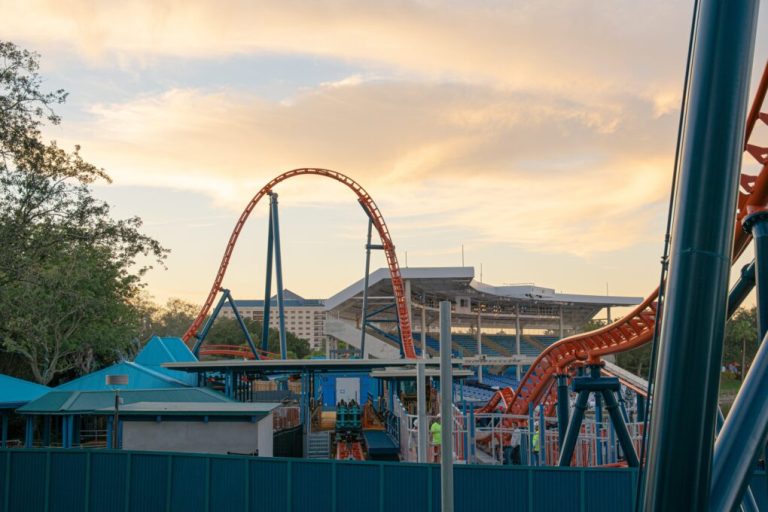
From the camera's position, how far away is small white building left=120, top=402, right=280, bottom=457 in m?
18.0

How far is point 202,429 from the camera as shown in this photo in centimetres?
1842

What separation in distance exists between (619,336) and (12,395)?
19.6 meters

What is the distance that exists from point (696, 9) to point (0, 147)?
62.5ft

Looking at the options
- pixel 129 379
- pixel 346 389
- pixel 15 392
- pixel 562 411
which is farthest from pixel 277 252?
pixel 562 411

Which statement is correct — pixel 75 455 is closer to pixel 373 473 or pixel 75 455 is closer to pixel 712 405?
pixel 373 473

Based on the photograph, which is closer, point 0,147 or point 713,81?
point 713,81

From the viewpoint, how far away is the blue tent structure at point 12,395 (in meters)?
25.6

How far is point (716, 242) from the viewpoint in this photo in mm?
3287

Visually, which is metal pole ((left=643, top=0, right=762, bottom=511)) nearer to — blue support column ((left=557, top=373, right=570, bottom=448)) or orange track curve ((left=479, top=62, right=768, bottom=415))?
orange track curve ((left=479, top=62, right=768, bottom=415))

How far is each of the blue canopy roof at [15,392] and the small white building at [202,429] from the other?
874cm

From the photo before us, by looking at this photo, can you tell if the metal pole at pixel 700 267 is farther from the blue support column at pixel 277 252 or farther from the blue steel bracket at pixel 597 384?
the blue support column at pixel 277 252

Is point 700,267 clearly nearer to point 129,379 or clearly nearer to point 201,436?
point 201,436

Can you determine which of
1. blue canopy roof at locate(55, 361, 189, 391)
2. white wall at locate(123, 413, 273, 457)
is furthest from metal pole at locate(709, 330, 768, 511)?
blue canopy roof at locate(55, 361, 189, 391)

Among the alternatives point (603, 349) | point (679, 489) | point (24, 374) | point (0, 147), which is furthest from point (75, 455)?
point (24, 374)
